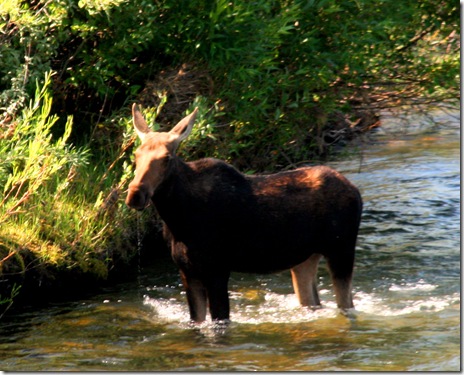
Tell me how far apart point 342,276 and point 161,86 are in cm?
364

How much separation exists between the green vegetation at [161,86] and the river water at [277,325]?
74 cm

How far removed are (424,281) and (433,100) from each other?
4.14 m

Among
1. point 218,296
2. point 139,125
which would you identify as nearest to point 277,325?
point 218,296

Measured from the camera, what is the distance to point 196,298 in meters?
9.70

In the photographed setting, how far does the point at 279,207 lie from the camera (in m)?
9.73

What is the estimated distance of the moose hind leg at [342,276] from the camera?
9.95m

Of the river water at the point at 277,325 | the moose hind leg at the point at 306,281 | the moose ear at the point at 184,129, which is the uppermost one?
the moose ear at the point at 184,129

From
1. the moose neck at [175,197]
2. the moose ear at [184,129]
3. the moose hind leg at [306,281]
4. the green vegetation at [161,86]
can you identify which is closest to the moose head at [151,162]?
the moose ear at [184,129]

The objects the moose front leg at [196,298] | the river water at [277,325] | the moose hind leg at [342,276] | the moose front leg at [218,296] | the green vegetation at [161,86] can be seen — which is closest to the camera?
the river water at [277,325]

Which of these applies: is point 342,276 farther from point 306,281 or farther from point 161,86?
point 161,86

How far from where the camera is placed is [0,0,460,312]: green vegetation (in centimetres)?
1067

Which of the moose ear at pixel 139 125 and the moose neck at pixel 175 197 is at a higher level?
the moose ear at pixel 139 125

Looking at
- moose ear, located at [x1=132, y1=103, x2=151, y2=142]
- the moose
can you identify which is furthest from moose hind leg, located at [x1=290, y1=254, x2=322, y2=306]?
moose ear, located at [x1=132, y1=103, x2=151, y2=142]

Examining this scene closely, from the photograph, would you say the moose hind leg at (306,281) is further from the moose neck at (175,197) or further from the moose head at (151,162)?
the moose head at (151,162)
